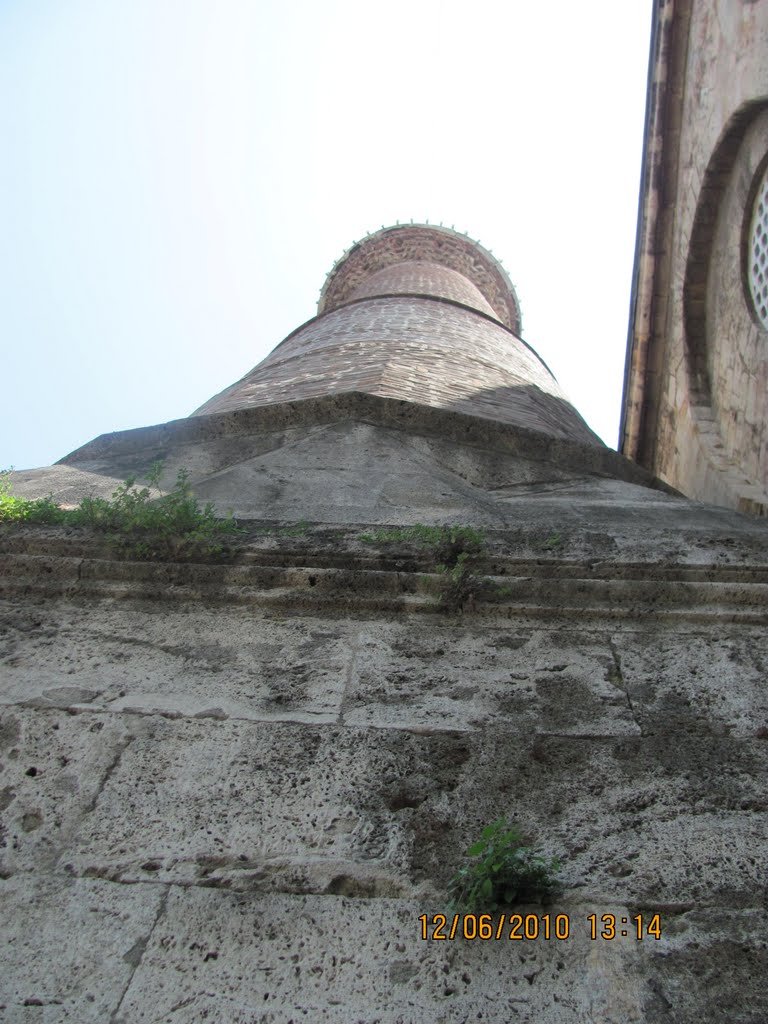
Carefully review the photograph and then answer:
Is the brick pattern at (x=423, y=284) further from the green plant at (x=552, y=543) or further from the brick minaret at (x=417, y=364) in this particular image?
the green plant at (x=552, y=543)

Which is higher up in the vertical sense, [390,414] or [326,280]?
[326,280]

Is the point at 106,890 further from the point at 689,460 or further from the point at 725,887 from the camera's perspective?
the point at 689,460

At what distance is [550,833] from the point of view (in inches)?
71.2

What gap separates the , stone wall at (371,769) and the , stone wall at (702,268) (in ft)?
8.38

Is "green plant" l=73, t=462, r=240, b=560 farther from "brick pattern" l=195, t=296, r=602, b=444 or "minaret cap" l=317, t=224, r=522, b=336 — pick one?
"minaret cap" l=317, t=224, r=522, b=336

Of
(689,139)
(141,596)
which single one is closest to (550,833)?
(141,596)

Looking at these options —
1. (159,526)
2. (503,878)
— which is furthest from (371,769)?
(159,526)

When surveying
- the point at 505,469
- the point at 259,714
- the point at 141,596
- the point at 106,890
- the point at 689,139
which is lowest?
the point at 106,890

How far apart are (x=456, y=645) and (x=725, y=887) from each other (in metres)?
0.90

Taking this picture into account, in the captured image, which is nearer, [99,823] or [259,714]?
[99,823]

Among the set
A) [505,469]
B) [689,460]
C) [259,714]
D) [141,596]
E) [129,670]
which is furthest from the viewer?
[689,460]
